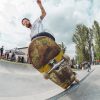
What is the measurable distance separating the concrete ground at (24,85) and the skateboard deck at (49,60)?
337 millimetres

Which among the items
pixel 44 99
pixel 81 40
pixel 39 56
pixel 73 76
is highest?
pixel 81 40

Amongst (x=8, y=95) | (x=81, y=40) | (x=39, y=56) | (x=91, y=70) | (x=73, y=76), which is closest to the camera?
(x=8, y=95)

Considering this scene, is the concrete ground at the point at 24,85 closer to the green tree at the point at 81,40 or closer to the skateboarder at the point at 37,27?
the skateboarder at the point at 37,27

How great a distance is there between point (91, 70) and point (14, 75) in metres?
4.43

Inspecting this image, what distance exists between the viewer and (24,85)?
8875 millimetres

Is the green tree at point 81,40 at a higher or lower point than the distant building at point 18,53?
higher

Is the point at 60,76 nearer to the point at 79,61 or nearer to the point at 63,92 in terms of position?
the point at 63,92

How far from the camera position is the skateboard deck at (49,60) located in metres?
8.59

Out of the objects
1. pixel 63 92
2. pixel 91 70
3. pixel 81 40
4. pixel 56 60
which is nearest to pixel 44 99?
pixel 63 92

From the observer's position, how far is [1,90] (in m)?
8.19

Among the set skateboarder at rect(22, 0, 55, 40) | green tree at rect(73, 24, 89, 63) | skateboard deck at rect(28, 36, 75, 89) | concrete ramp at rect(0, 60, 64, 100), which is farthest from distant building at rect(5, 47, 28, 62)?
green tree at rect(73, 24, 89, 63)

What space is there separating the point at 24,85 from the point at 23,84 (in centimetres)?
5

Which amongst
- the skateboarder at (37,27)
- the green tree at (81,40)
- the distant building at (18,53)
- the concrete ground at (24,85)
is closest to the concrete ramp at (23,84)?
the concrete ground at (24,85)

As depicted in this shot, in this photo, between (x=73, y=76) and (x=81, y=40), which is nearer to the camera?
(x=73, y=76)
